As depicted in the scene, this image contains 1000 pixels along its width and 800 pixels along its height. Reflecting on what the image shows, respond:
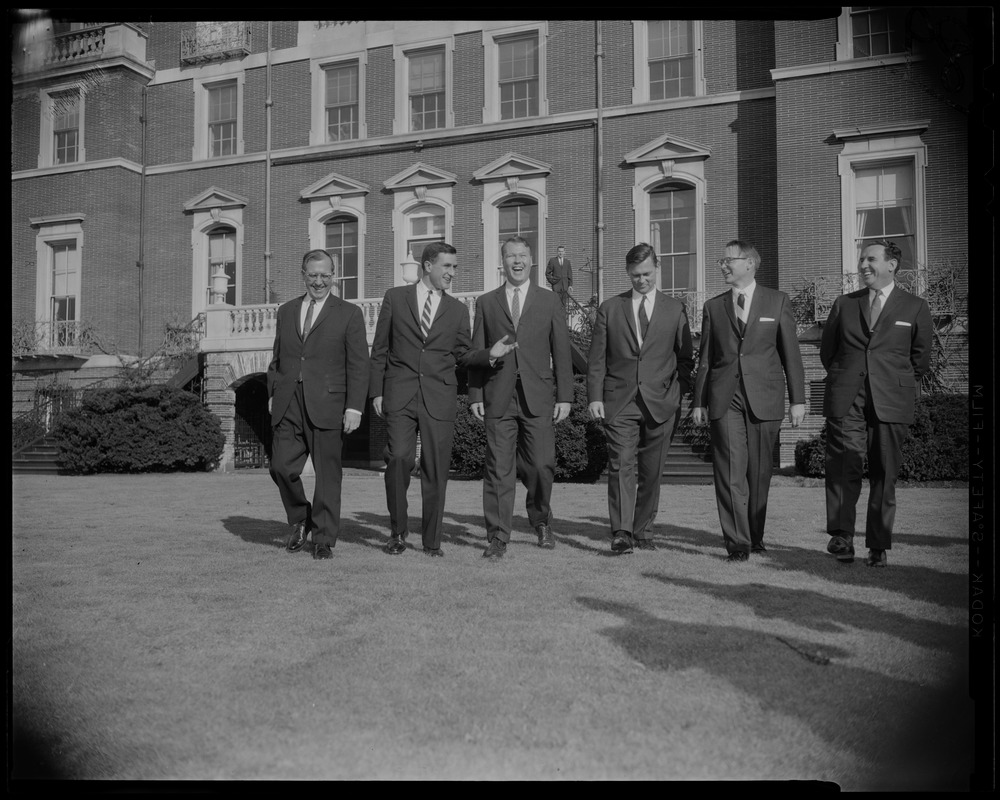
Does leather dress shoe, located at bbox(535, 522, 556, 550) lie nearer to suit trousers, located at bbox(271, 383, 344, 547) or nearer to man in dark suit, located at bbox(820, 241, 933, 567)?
suit trousers, located at bbox(271, 383, 344, 547)

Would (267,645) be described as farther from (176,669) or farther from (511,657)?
(511,657)

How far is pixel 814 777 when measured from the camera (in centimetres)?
216

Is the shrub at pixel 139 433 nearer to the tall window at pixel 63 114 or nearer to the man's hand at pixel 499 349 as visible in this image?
the man's hand at pixel 499 349

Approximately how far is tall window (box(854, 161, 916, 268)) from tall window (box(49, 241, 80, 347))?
54.0 feet

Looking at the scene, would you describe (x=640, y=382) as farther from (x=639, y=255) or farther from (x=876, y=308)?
(x=876, y=308)

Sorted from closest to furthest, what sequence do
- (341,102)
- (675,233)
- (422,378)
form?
(422,378) → (675,233) → (341,102)

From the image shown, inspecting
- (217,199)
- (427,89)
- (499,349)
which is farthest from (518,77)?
(499,349)

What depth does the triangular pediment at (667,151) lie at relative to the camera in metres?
19.0

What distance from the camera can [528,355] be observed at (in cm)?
634

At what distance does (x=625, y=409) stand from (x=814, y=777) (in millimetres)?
4243

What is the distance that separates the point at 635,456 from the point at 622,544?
2.23 ft

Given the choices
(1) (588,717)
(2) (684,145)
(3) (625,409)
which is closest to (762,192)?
(2) (684,145)

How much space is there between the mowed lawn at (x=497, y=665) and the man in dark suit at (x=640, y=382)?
58cm

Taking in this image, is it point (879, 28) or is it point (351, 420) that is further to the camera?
point (351, 420)
